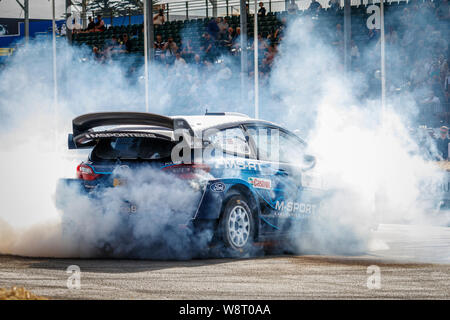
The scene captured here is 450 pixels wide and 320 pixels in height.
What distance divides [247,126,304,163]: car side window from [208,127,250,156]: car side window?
216mm

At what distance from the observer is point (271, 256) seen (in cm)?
862

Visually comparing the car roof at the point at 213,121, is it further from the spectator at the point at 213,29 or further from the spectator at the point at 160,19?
the spectator at the point at 160,19


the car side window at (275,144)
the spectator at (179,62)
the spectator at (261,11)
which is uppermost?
the spectator at (261,11)

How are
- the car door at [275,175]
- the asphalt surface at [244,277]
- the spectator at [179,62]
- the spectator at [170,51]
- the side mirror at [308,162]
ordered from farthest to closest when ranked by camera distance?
the spectator at [170,51], the spectator at [179,62], the side mirror at [308,162], the car door at [275,175], the asphalt surface at [244,277]

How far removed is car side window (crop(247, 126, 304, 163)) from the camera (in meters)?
8.96

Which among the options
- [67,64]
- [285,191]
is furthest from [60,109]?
[285,191]

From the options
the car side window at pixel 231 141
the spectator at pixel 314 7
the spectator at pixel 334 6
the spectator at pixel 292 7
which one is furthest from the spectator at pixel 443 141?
the car side window at pixel 231 141

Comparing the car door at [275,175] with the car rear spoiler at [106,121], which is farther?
the car door at [275,175]

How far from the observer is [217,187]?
26.3 feet

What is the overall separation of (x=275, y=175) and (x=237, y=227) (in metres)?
0.88

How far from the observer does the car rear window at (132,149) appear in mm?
8078

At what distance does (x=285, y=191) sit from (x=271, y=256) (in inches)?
30.6

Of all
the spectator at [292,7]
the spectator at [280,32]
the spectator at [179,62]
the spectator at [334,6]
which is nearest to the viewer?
the spectator at [334,6]

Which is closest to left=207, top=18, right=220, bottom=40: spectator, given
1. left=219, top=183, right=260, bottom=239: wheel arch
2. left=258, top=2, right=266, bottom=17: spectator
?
left=258, top=2, right=266, bottom=17: spectator
